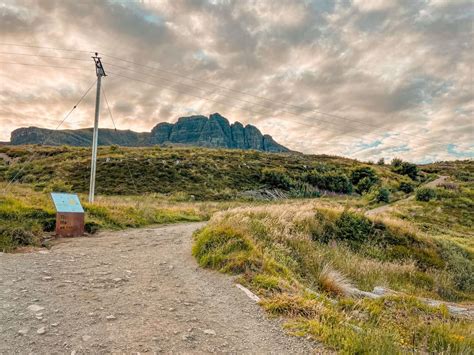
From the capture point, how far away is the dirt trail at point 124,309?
4.20 m

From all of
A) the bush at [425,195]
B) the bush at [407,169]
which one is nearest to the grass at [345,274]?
the bush at [425,195]

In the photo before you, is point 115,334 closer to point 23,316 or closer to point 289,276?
point 23,316

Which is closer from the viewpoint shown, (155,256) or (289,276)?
(289,276)

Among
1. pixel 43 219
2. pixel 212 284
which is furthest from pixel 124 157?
pixel 212 284

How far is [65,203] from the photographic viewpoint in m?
11.3

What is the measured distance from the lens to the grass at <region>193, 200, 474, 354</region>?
16.4 feet

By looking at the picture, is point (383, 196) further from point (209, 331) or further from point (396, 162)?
point (396, 162)

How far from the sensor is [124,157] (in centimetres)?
4703

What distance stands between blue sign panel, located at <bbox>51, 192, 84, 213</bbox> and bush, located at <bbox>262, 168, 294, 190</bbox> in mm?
34699

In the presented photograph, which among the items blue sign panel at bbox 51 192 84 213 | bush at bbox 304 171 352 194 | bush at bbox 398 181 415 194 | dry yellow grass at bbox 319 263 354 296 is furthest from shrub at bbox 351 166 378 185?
blue sign panel at bbox 51 192 84 213

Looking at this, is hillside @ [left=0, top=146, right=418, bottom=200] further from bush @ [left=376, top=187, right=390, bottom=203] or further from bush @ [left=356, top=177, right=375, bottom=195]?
bush @ [left=376, top=187, right=390, bottom=203]

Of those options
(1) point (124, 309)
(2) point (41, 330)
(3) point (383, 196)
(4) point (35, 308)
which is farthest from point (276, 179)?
(2) point (41, 330)

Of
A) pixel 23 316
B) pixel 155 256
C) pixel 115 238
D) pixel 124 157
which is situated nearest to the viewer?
pixel 23 316

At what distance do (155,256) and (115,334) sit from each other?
191 inches
